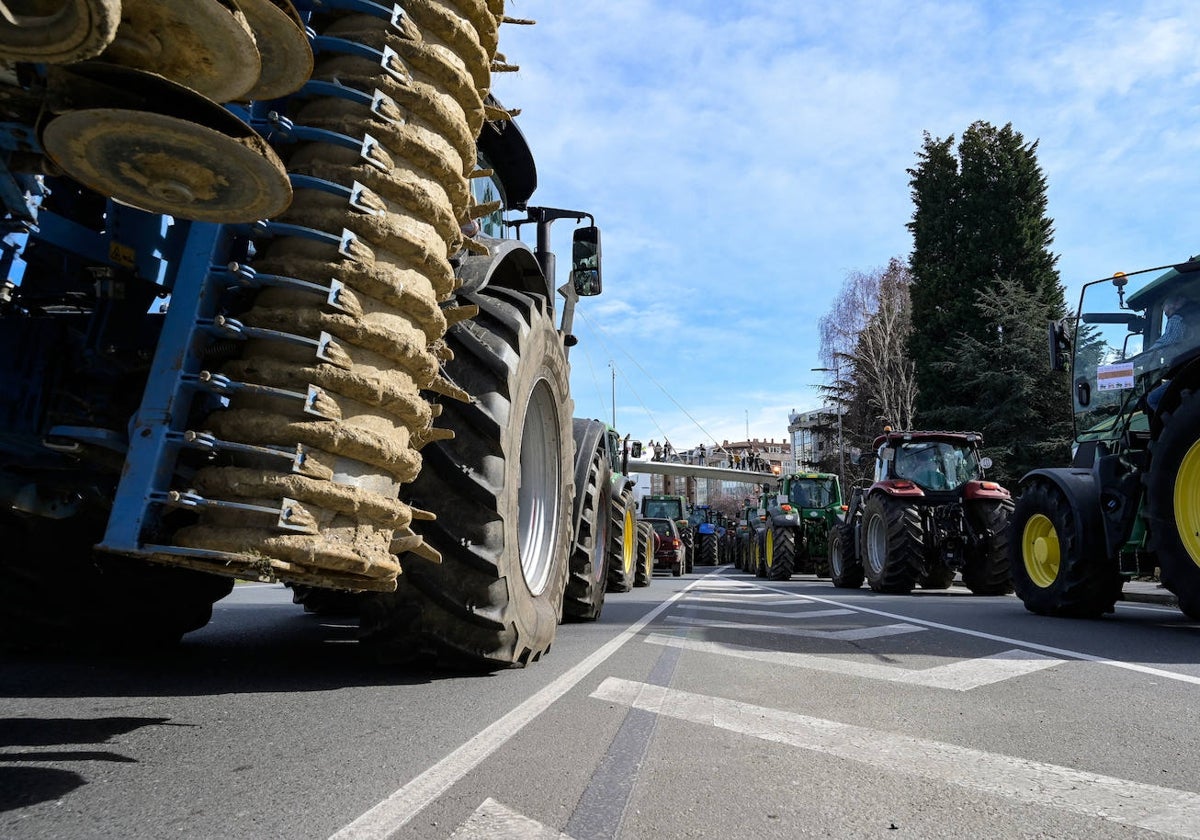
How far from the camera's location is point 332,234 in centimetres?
231

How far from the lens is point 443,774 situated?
2.28 m

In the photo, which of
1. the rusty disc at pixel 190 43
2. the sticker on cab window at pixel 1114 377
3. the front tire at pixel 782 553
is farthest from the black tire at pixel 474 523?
the front tire at pixel 782 553

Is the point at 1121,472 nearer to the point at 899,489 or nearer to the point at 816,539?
the point at 899,489

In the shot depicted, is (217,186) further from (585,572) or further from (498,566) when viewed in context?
(585,572)

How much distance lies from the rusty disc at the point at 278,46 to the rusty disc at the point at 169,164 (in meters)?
0.22

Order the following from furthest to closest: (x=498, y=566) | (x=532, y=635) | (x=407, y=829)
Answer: (x=532, y=635)
(x=498, y=566)
(x=407, y=829)

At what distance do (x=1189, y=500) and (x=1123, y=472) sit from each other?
Result: 3.08 feet

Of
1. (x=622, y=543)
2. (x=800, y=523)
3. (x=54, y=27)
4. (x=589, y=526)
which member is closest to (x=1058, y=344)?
(x=589, y=526)

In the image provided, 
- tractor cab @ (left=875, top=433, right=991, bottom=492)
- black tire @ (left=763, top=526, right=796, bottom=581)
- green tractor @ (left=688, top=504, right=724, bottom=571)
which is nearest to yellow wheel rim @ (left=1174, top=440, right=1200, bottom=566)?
tractor cab @ (left=875, top=433, right=991, bottom=492)

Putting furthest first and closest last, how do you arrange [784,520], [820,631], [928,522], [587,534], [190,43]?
[784,520], [928,522], [820,631], [587,534], [190,43]

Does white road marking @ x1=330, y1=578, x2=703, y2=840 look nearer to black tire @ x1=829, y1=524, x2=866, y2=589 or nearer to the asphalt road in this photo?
the asphalt road

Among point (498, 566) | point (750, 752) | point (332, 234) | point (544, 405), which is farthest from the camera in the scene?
point (544, 405)

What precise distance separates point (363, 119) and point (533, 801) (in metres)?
1.95

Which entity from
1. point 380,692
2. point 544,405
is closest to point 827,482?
point 544,405
